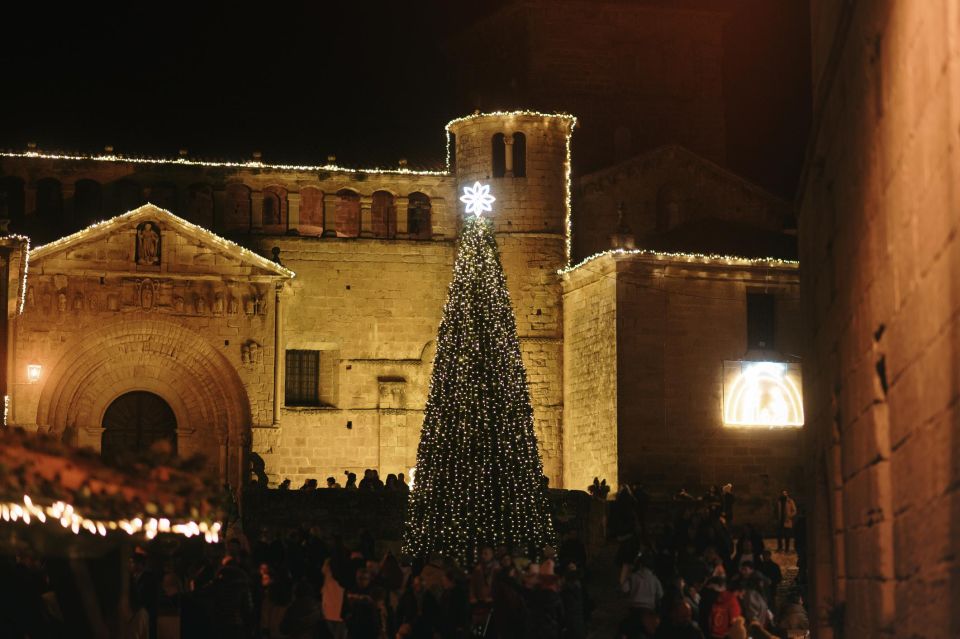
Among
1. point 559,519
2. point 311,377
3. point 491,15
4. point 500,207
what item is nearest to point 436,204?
point 500,207

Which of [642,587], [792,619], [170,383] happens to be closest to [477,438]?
[642,587]

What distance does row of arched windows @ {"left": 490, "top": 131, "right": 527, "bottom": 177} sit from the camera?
38.6m

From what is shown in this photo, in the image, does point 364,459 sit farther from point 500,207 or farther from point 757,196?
point 757,196

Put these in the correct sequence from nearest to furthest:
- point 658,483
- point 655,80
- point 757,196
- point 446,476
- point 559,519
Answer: point 446,476
point 559,519
point 658,483
point 757,196
point 655,80

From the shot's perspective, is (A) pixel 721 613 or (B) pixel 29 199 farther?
(B) pixel 29 199

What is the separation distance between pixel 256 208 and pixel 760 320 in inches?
458

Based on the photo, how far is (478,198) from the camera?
37125 mm

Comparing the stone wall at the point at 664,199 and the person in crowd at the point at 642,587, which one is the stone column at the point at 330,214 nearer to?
the stone wall at the point at 664,199

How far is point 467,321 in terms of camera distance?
86.8 ft

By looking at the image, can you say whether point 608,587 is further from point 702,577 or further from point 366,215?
point 366,215

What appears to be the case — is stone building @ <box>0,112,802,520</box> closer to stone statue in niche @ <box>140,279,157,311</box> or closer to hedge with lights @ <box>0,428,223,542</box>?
stone statue in niche @ <box>140,279,157,311</box>

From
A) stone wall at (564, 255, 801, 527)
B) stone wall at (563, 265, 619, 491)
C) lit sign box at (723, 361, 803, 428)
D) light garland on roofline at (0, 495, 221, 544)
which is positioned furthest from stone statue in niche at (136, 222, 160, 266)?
light garland on roofline at (0, 495, 221, 544)

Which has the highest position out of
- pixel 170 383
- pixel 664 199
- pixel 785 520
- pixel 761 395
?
pixel 664 199

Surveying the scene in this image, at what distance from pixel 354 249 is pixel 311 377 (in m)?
3.07
